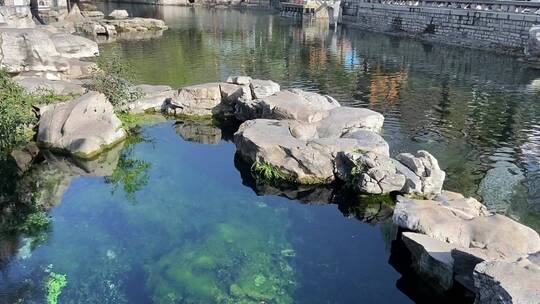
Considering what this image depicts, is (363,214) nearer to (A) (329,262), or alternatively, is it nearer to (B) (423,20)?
(A) (329,262)

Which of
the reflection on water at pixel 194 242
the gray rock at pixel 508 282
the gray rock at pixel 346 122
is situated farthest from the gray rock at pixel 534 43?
the gray rock at pixel 508 282

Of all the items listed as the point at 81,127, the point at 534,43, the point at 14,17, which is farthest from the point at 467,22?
the point at 14,17

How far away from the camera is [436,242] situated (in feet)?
37.2

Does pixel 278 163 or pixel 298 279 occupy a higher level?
pixel 278 163

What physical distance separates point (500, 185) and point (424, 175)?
3607 mm

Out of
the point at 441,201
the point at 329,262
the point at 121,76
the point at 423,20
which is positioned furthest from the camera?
the point at 423,20

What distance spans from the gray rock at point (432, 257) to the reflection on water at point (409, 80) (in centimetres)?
476

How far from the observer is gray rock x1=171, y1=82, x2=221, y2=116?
23.4m

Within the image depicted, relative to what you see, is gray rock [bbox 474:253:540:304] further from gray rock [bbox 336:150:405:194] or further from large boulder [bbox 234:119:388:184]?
large boulder [bbox 234:119:388:184]

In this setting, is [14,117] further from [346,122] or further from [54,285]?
[346,122]

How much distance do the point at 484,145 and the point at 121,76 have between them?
17.5 metres

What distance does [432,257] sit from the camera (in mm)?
10828

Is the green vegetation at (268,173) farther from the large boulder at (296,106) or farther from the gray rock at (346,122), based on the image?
the large boulder at (296,106)

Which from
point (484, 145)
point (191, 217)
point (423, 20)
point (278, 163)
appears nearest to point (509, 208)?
point (484, 145)
